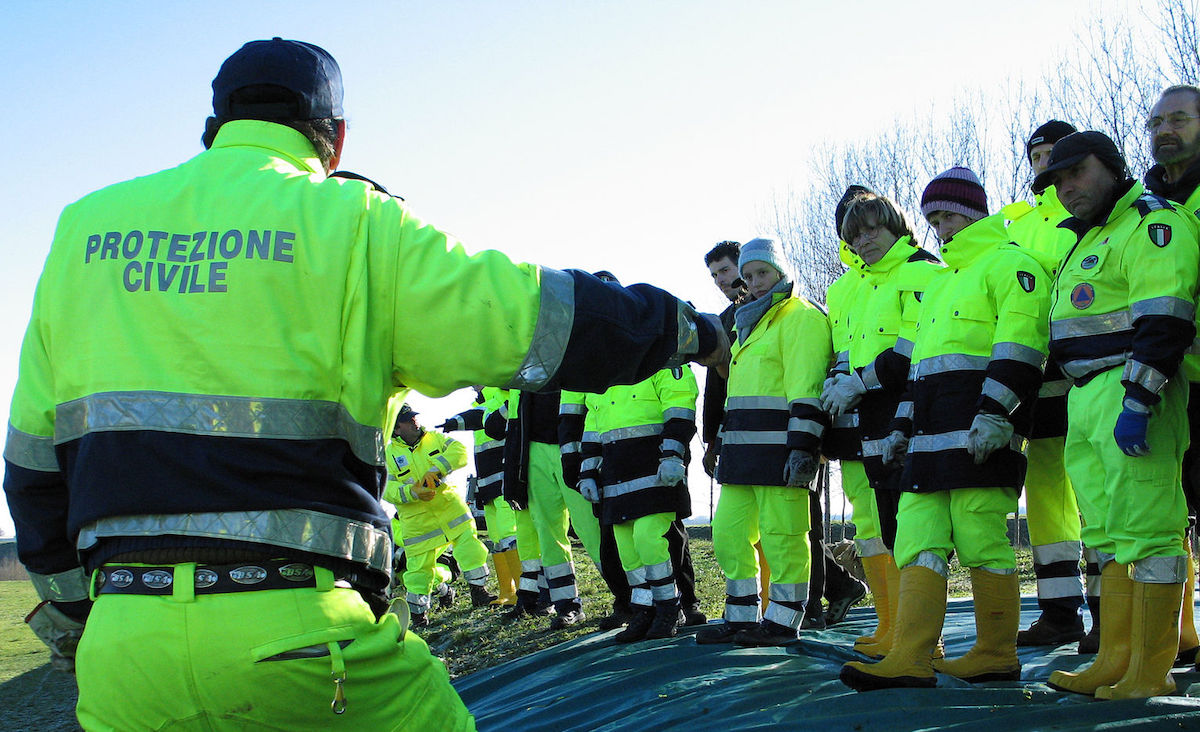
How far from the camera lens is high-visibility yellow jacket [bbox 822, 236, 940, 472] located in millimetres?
5164

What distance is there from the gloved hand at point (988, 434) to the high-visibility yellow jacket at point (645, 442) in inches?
104

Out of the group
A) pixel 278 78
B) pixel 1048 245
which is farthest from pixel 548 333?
pixel 1048 245

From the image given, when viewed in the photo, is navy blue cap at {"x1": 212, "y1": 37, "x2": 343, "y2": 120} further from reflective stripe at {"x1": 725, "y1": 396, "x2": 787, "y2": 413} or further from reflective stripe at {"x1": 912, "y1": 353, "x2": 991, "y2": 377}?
reflective stripe at {"x1": 725, "y1": 396, "x2": 787, "y2": 413}

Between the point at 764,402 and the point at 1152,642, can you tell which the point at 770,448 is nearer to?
the point at 764,402

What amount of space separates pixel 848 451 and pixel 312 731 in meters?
4.17

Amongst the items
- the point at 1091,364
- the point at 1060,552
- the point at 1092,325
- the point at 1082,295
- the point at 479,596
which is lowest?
the point at 479,596

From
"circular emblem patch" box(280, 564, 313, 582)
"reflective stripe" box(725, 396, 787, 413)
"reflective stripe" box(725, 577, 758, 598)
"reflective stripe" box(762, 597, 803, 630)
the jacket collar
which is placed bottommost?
"reflective stripe" box(762, 597, 803, 630)

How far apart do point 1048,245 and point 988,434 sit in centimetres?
191

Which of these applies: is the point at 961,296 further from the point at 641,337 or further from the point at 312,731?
the point at 312,731

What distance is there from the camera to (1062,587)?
16.1ft

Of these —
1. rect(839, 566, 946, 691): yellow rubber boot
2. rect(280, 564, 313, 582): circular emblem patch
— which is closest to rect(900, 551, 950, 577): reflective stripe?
rect(839, 566, 946, 691): yellow rubber boot

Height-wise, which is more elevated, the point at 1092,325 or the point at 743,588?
the point at 1092,325

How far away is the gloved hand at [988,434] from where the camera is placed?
4.13 metres

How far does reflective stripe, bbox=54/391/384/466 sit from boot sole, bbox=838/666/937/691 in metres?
2.76
